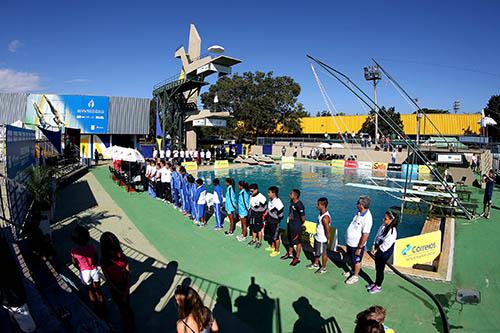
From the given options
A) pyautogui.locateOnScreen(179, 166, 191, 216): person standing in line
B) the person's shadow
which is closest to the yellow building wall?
pyautogui.locateOnScreen(179, 166, 191, 216): person standing in line

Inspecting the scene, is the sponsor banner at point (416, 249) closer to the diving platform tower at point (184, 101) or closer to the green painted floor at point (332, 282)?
the green painted floor at point (332, 282)

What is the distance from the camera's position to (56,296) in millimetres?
5484

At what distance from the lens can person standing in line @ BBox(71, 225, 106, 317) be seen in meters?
4.64

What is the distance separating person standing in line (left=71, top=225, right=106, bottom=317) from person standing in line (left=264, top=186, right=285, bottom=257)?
13.3 feet

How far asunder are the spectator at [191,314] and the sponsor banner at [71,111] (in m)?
38.3

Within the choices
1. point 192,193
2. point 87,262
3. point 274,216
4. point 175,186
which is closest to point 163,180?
point 175,186

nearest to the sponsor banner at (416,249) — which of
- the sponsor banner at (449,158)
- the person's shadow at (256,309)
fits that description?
the person's shadow at (256,309)

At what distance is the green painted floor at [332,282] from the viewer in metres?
5.26

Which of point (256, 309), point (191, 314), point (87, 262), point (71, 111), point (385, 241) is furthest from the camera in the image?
point (71, 111)

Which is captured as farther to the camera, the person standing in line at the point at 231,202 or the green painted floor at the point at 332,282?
the person standing in line at the point at 231,202

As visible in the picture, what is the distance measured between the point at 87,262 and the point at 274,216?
424cm

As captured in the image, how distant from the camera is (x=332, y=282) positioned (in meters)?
6.47

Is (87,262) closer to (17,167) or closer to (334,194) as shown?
(17,167)

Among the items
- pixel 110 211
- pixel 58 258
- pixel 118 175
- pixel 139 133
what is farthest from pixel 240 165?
pixel 58 258
